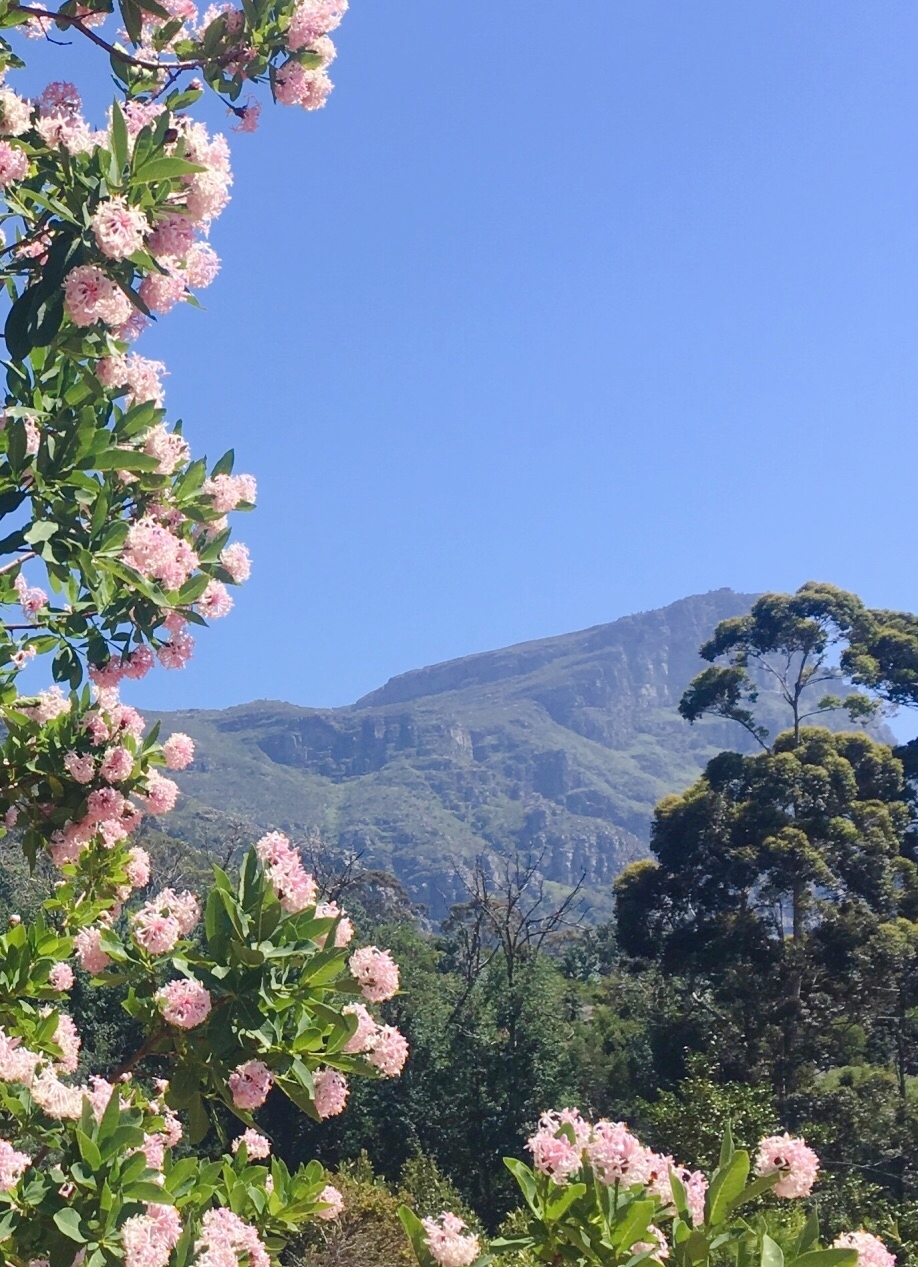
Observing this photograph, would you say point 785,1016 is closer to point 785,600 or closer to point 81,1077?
point 785,600

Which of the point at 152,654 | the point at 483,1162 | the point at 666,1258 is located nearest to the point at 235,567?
the point at 152,654

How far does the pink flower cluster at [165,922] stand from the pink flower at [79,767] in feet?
1.39

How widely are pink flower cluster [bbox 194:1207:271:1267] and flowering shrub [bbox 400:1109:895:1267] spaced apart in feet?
1.52

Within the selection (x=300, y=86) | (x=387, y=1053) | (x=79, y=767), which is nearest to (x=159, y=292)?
(x=300, y=86)

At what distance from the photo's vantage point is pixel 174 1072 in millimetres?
2971

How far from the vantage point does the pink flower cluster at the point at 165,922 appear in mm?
3346

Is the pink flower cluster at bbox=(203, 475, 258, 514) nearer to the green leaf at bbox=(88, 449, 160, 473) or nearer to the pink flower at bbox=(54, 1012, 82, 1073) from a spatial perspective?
the green leaf at bbox=(88, 449, 160, 473)

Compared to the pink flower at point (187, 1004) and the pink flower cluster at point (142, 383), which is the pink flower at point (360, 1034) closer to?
the pink flower at point (187, 1004)

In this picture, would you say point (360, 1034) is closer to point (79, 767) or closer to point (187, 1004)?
point (187, 1004)

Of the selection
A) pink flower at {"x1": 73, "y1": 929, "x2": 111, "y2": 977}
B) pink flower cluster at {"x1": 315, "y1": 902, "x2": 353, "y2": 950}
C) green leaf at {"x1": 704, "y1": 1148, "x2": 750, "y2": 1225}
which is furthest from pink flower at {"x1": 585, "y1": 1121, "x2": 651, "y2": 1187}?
pink flower at {"x1": 73, "y1": 929, "x2": 111, "y2": 977}

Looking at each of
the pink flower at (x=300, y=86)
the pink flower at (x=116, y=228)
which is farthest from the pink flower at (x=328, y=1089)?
the pink flower at (x=300, y=86)

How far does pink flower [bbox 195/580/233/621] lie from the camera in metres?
3.48

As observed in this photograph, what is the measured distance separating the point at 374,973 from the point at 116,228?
197 cm

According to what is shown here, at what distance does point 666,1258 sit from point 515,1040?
61.8 feet
